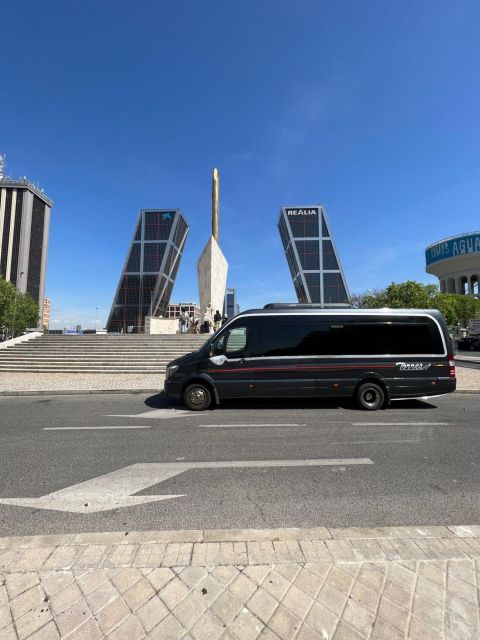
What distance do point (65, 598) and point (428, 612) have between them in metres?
2.07

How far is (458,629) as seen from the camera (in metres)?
1.89

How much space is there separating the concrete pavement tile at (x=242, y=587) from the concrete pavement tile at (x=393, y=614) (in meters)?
0.73

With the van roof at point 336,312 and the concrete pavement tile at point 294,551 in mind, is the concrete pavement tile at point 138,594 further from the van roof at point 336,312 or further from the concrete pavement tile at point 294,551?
the van roof at point 336,312

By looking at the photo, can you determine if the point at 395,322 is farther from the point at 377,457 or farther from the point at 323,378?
the point at 377,457

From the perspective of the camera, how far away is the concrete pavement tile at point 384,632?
6.02ft

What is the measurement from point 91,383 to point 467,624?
1262cm

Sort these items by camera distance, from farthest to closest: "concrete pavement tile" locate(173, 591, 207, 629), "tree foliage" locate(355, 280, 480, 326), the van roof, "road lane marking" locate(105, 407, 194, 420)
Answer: "tree foliage" locate(355, 280, 480, 326) < the van roof < "road lane marking" locate(105, 407, 194, 420) < "concrete pavement tile" locate(173, 591, 207, 629)

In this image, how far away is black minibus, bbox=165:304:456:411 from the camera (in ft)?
27.3

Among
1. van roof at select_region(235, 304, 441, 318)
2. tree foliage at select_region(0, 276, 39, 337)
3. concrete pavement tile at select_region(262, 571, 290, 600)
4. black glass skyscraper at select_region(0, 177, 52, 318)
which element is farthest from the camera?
black glass skyscraper at select_region(0, 177, 52, 318)

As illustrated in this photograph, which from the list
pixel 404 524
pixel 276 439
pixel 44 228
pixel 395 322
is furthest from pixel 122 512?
pixel 44 228

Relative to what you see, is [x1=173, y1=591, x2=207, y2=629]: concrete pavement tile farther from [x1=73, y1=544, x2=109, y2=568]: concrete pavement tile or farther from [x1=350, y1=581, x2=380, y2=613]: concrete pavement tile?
[x1=350, y1=581, x2=380, y2=613]: concrete pavement tile

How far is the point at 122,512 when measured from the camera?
339 cm

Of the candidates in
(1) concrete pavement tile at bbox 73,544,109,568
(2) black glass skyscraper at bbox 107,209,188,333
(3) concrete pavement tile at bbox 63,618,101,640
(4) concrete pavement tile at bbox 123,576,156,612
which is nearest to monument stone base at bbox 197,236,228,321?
(1) concrete pavement tile at bbox 73,544,109,568

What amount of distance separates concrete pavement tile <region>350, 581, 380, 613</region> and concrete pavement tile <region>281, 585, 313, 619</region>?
0.91 ft
